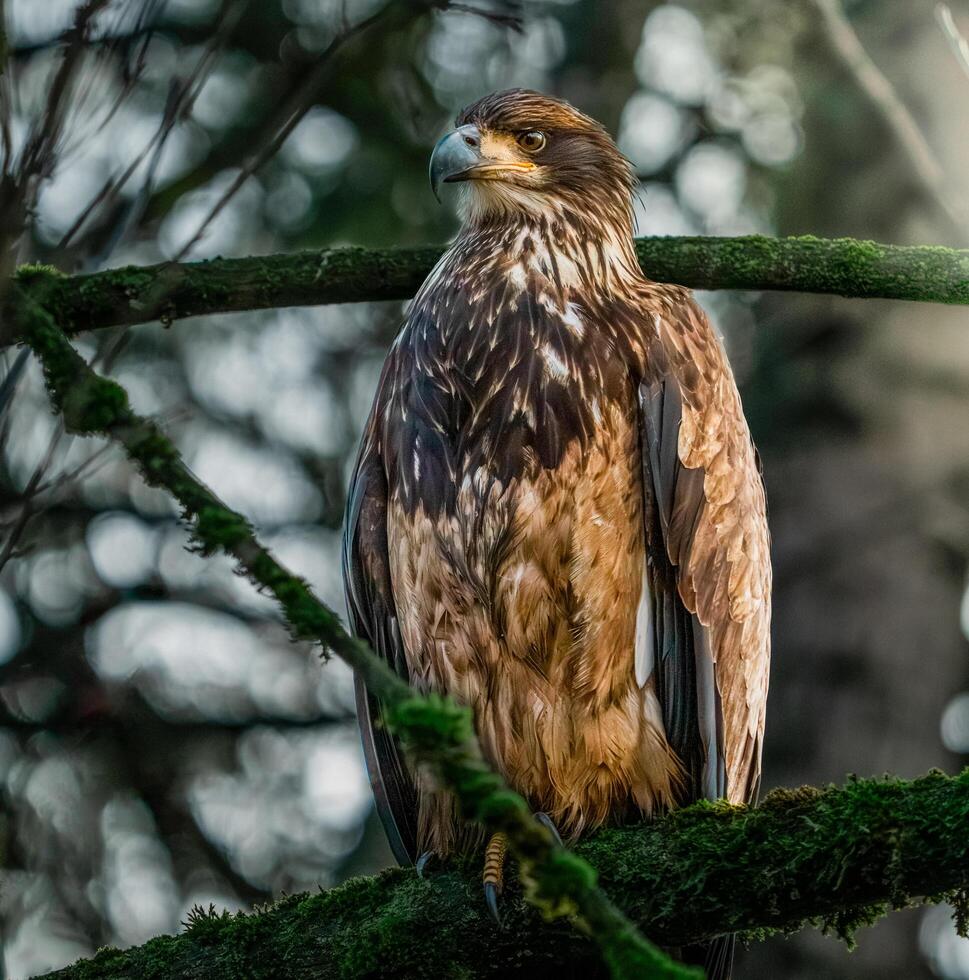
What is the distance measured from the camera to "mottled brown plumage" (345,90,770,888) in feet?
12.6

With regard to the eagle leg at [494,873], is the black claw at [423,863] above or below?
above

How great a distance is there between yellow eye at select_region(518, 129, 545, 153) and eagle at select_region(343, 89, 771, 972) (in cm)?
56

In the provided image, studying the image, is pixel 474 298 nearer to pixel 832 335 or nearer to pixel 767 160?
→ pixel 832 335

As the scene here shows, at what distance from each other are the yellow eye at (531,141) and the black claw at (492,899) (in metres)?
2.56

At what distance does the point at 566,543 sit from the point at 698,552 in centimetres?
45

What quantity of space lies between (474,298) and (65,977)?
2.32 metres

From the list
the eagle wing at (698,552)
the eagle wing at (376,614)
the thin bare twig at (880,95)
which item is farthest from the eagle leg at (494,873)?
the thin bare twig at (880,95)

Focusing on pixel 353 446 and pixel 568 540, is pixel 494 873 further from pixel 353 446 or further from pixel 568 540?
pixel 353 446

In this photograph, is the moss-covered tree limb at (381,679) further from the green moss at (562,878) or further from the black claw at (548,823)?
the black claw at (548,823)

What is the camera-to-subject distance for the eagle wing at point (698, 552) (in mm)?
3926

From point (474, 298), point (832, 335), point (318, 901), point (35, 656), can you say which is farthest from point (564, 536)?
point (832, 335)

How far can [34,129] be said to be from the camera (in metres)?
2.43

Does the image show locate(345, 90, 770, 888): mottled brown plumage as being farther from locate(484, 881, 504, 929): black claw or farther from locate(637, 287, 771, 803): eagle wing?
locate(484, 881, 504, 929): black claw

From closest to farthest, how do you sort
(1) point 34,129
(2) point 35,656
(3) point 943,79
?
(1) point 34,129 < (2) point 35,656 < (3) point 943,79
